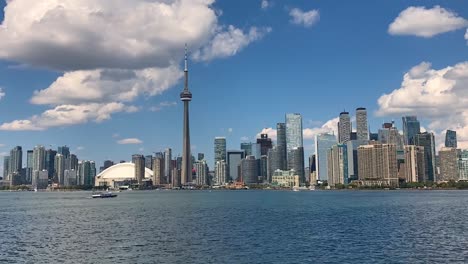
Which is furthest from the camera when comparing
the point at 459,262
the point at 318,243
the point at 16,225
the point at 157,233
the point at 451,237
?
the point at 16,225

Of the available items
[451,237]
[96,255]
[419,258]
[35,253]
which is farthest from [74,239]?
[451,237]

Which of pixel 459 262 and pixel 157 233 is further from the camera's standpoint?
pixel 157 233

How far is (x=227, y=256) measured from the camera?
63656mm

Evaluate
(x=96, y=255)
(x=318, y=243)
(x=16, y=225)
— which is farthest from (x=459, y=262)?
(x=16, y=225)

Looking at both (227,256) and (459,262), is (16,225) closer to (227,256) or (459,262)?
(227,256)

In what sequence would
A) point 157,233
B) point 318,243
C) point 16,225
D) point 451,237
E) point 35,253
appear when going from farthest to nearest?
1. point 16,225
2. point 157,233
3. point 451,237
4. point 318,243
5. point 35,253

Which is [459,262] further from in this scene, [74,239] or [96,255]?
[74,239]

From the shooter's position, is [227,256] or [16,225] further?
[16,225]

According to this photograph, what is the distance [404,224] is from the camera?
326 feet

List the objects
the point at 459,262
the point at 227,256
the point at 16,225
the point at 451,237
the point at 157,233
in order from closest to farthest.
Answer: the point at 459,262 < the point at 227,256 < the point at 451,237 < the point at 157,233 < the point at 16,225

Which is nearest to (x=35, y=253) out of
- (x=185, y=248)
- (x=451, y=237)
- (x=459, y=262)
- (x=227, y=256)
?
(x=185, y=248)

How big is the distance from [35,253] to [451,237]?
2477 inches

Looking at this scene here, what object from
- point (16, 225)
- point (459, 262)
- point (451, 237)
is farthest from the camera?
point (16, 225)

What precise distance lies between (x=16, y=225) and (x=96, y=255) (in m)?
52.1
